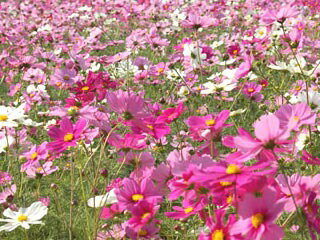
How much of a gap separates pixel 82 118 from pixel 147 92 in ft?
6.66

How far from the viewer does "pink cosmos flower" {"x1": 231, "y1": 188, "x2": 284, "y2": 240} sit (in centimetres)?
56

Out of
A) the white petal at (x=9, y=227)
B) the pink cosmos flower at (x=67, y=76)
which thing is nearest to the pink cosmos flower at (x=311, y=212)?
the white petal at (x=9, y=227)

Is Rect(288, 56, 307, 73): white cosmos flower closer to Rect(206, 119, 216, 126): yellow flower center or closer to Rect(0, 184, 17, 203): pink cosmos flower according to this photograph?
Rect(206, 119, 216, 126): yellow flower center

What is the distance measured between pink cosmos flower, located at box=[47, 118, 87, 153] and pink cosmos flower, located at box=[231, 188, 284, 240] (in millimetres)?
451

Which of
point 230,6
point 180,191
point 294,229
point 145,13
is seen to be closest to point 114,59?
Result: point 294,229

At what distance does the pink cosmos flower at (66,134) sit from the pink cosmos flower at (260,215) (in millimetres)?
451

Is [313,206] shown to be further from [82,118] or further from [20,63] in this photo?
[20,63]

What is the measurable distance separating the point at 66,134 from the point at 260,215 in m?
0.51

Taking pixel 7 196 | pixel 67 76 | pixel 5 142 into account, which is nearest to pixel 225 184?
pixel 7 196

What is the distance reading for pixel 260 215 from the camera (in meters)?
0.57

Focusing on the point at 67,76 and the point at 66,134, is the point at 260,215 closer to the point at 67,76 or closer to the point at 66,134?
the point at 66,134

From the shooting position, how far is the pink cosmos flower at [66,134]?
3.06 ft

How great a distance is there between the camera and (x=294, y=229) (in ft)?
3.26

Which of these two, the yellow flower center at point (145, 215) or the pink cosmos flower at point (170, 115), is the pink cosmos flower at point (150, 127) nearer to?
the pink cosmos flower at point (170, 115)
